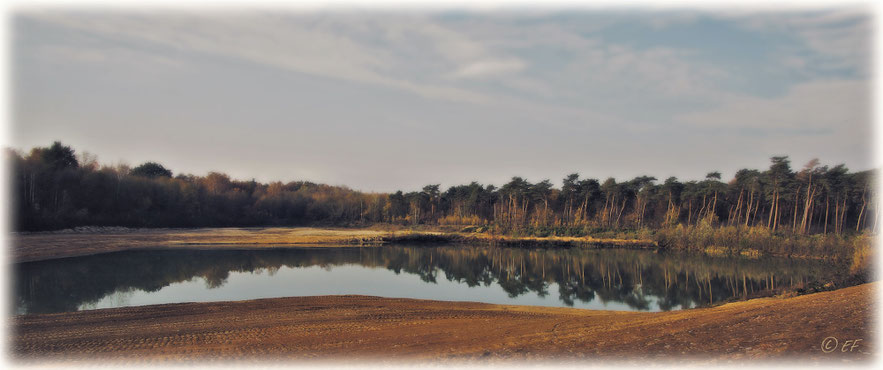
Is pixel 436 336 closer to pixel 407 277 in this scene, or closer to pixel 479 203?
pixel 407 277

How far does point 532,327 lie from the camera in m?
10.1

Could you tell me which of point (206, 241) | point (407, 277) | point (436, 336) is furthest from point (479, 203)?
point (436, 336)

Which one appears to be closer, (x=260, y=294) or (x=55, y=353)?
(x=55, y=353)

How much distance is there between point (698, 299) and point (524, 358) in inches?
586

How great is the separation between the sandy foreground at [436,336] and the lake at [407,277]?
16.9 feet

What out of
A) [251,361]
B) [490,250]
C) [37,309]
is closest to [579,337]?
[251,361]

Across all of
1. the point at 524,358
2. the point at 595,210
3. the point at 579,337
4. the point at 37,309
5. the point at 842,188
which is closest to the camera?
the point at 524,358

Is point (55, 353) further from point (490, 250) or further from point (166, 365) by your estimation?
point (490, 250)

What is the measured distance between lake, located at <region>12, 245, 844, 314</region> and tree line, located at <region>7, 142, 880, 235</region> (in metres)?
14.5

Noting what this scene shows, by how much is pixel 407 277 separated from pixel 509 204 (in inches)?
1625
